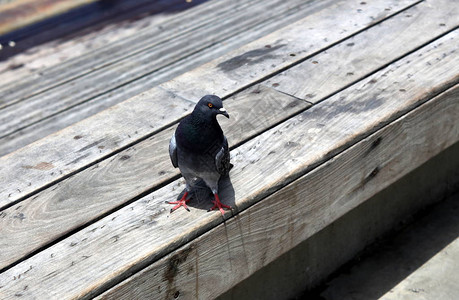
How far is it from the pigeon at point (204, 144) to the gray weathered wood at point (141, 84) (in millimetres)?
1528

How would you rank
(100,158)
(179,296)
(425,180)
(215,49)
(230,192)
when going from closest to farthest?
(179,296), (230,192), (100,158), (425,180), (215,49)

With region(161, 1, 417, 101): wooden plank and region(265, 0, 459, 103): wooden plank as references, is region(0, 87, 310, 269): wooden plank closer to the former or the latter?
region(265, 0, 459, 103): wooden plank

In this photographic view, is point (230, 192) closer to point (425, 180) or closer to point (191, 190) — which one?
point (191, 190)

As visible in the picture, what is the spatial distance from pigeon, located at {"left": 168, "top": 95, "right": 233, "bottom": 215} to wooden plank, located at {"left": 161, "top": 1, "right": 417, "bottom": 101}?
0.88 metres

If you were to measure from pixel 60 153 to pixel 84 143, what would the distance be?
12cm

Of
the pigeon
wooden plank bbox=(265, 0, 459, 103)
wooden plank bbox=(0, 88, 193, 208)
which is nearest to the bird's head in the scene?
the pigeon

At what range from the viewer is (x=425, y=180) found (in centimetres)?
341

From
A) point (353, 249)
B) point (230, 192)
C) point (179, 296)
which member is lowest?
point (353, 249)

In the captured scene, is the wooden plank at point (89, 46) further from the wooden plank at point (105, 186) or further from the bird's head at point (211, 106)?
the bird's head at point (211, 106)

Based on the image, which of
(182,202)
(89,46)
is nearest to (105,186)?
(182,202)

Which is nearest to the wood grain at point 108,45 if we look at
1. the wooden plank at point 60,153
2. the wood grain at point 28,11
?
the wood grain at point 28,11

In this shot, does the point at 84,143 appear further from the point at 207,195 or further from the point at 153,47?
the point at 153,47

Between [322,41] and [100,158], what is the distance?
4.73ft

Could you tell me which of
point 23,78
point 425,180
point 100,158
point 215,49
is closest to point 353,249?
point 425,180
